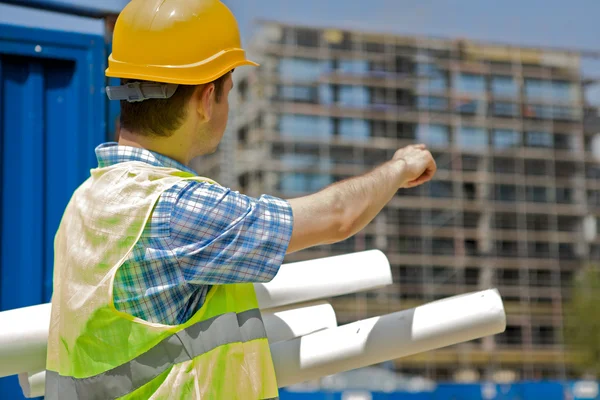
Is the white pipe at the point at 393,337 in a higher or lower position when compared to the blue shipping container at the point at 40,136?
lower

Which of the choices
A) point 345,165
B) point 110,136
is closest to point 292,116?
point 345,165

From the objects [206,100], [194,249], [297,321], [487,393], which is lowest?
[487,393]

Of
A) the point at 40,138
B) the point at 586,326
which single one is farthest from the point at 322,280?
the point at 586,326

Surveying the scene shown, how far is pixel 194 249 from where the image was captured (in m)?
1.39

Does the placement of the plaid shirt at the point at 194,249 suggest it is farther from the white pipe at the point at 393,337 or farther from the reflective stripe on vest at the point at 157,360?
the white pipe at the point at 393,337

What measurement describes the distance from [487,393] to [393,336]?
55.0 feet

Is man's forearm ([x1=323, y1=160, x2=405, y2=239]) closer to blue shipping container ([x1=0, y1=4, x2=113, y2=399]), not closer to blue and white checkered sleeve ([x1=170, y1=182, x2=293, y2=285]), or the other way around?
blue and white checkered sleeve ([x1=170, y1=182, x2=293, y2=285])

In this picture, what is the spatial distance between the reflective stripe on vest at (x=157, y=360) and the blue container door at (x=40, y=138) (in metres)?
1.12

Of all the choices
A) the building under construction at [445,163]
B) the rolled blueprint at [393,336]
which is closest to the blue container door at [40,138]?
the rolled blueprint at [393,336]

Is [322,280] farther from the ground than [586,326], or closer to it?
farther from the ground

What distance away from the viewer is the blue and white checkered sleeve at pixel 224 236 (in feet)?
4.58

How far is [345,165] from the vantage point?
53000 millimetres

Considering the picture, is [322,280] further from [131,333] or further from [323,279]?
[131,333]

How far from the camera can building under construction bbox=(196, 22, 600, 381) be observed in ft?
172
